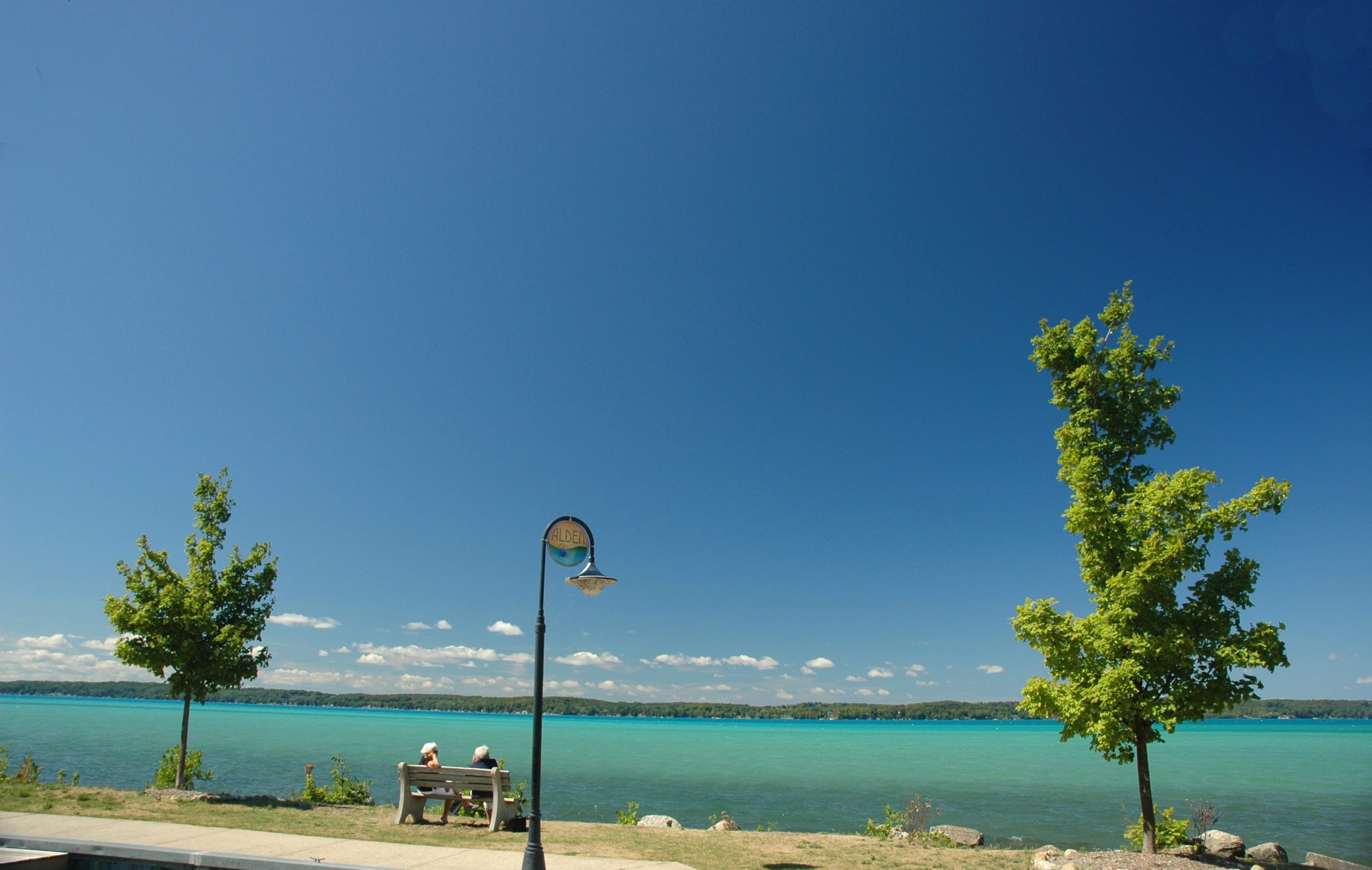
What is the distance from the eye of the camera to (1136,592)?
10836 millimetres

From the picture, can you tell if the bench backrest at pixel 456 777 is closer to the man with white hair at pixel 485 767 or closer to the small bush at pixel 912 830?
the man with white hair at pixel 485 767

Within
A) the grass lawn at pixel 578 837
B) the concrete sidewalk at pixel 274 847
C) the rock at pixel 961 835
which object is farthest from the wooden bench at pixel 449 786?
the rock at pixel 961 835

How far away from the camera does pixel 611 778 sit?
122 ft

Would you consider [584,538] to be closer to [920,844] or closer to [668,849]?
[668,849]

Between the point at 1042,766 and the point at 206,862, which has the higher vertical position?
the point at 206,862

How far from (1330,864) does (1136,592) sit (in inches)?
284

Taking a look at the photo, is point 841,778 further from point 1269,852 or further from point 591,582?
point 591,582

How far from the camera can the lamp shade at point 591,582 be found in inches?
378

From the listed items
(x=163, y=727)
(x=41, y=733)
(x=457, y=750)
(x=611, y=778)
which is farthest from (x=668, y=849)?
(x=163, y=727)

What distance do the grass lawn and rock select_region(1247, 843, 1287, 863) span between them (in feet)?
28.1

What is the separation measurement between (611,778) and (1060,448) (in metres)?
32.8

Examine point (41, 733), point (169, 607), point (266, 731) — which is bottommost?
point (266, 731)

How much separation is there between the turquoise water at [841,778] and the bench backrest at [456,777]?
11.1m

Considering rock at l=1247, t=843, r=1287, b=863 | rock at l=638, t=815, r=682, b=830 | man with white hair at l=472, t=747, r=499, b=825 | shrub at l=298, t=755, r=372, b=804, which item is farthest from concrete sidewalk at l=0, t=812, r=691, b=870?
rock at l=1247, t=843, r=1287, b=863
